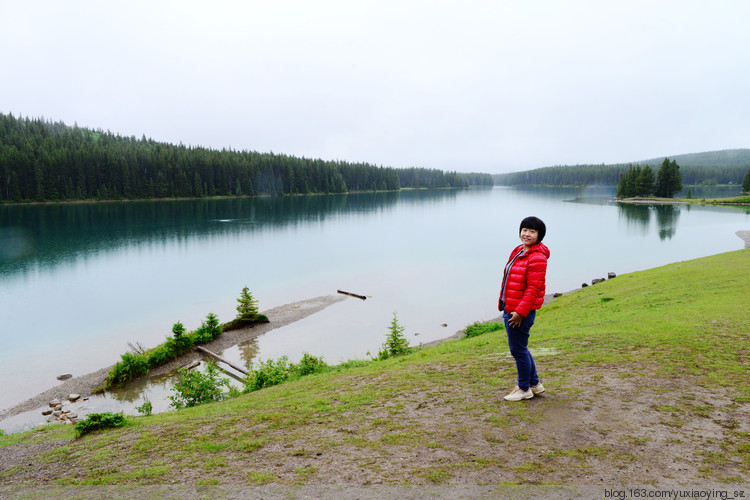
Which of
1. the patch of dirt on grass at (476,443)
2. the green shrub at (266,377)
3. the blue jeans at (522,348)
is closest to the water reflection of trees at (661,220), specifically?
the green shrub at (266,377)

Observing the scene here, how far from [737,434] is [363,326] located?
24.0 m

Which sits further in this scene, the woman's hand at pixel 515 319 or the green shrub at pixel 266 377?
the green shrub at pixel 266 377

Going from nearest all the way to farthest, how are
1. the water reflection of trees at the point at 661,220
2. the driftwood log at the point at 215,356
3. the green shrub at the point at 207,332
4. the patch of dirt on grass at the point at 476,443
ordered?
the patch of dirt on grass at the point at 476,443, the driftwood log at the point at 215,356, the green shrub at the point at 207,332, the water reflection of trees at the point at 661,220

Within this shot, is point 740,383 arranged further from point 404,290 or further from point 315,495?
point 404,290

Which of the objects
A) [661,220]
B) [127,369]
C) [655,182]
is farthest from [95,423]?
[655,182]

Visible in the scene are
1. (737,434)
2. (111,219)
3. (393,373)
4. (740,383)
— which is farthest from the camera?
(111,219)

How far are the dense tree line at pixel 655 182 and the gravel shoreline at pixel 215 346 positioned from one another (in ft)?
481

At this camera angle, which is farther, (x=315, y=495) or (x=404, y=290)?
(x=404, y=290)

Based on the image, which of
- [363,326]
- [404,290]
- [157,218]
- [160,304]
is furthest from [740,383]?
[157,218]

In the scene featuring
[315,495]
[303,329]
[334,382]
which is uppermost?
[315,495]

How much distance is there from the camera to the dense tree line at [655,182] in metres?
139

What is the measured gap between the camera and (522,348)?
293 inches

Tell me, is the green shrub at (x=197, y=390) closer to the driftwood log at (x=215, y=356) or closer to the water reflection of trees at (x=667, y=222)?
the driftwood log at (x=215, y=356)

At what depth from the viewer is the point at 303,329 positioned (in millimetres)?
28688
